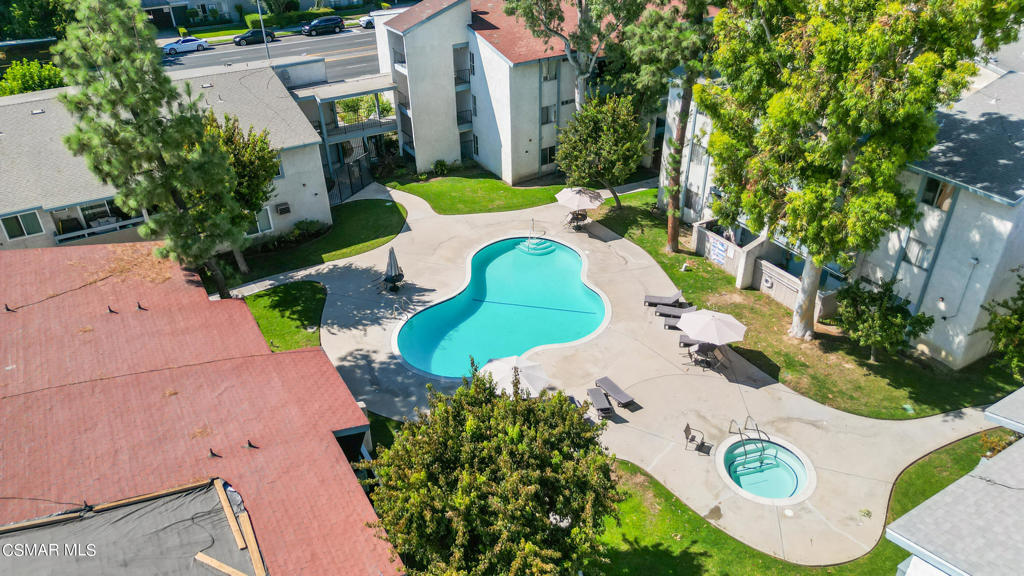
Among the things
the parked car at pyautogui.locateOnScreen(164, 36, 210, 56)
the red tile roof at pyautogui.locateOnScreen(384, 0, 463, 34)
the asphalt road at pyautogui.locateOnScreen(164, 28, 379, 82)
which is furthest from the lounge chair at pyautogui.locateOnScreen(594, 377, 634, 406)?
the parked car at pyautogui.locateOnScreen(164, 36, 210, 56)

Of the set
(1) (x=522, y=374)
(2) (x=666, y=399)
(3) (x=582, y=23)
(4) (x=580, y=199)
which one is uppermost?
(3) (x=582, y=23)

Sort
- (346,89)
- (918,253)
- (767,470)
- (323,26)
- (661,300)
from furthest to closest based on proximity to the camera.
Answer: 1. (323,26)
2. (346,89)
3. (661,300)
4. (918,253)
5. (767,470)

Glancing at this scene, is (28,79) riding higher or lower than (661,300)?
higher

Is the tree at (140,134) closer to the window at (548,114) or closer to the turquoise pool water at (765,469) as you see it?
the turquoise pool water at (765,469)

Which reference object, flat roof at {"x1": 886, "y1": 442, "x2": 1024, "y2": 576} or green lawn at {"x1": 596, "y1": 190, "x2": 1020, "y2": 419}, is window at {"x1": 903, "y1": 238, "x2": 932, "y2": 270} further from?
flat roof at {"x1": 886, "y1": 442, "x2": 1024, "y2": 576}

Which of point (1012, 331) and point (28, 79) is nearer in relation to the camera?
point (1012, 331)

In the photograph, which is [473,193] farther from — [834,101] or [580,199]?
[834,101]

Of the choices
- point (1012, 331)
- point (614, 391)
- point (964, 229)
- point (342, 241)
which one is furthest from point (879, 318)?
point (342, 241)
